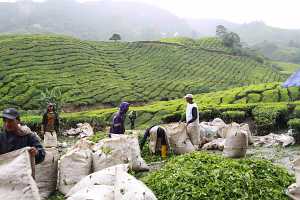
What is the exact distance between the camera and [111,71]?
3891 centimetres

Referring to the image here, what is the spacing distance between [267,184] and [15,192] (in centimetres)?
279

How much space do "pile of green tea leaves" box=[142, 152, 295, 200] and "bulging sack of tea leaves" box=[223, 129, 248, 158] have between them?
7.11ft

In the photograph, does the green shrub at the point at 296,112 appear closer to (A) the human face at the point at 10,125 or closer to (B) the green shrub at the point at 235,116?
(B) the green shrub at the point at 235,116

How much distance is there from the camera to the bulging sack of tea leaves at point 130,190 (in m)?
3.87

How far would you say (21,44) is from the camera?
40.1 m

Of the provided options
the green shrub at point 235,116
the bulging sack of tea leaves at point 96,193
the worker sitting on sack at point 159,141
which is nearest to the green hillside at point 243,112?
the green shrub at point 235,116

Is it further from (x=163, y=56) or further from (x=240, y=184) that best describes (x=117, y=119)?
(x=163, y=56)

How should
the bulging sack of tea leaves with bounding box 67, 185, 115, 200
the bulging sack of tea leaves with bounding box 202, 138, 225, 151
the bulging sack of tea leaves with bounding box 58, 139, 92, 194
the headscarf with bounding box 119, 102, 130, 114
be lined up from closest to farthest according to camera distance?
the bulging sack of tea leaves with bounding box 67, 185, 115, 200
the bulging sack of tea leaves with bounding box 58, 139, 92, 194
the headscarf with bounding box 119, 102, 130, 114
the bulging sack of tea leaves with bounding box 202, 138, 225, 151

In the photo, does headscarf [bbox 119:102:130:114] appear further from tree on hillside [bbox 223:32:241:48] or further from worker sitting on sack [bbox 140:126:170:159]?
tree on hillside [bbox 223:32:241:48]

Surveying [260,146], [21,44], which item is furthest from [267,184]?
[21,44]

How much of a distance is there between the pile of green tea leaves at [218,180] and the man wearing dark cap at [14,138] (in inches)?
55.6

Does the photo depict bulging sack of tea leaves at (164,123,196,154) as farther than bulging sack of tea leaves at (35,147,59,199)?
Yes

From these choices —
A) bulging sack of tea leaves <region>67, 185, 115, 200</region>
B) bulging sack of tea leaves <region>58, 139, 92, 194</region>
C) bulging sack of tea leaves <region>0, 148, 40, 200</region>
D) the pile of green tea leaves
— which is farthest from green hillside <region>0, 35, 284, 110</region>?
bulging sack of tea leaves <region>67, 185, 115, 200</region>

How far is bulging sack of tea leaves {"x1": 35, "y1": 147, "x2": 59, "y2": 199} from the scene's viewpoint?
216 inches
